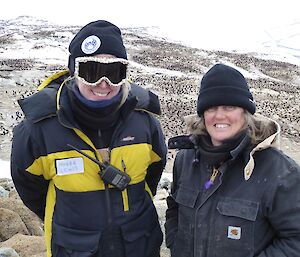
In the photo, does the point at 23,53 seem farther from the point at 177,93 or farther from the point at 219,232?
the point at 219,232

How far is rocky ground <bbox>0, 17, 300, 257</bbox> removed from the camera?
684cm

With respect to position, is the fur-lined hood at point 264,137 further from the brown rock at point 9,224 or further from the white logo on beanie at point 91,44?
the brown rock at point 9,224

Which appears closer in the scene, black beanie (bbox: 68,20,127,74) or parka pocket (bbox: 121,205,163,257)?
black beanie (bbox: 68,20,127,74)

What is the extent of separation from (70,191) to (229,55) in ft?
114

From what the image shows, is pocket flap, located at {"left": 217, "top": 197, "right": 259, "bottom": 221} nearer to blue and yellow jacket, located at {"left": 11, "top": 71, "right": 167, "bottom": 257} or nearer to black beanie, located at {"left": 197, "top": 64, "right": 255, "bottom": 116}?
black beanie, located at {"left": 197, "top": 64, "right": 255, "bottom": 116}

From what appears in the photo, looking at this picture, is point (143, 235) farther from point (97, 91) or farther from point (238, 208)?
point (97, 91)

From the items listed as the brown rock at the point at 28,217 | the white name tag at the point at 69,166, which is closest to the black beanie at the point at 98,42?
the white name tag at the point at 69,166

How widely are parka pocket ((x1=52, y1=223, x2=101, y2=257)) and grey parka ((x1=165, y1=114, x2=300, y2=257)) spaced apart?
651 millimetres

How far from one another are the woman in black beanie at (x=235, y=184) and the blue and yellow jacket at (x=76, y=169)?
Answer: 438 mm

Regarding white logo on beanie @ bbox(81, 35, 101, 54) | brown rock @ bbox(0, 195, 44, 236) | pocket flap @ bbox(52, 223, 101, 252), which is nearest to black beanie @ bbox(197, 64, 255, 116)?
white logo on beanie @ bbox(81, 35, 101, 54)

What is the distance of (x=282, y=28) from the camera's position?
174 ft

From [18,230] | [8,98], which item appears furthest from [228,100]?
[8,98]

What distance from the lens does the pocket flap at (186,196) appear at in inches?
121

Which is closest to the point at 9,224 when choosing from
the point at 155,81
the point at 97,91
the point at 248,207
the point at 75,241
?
the point at 75,241
